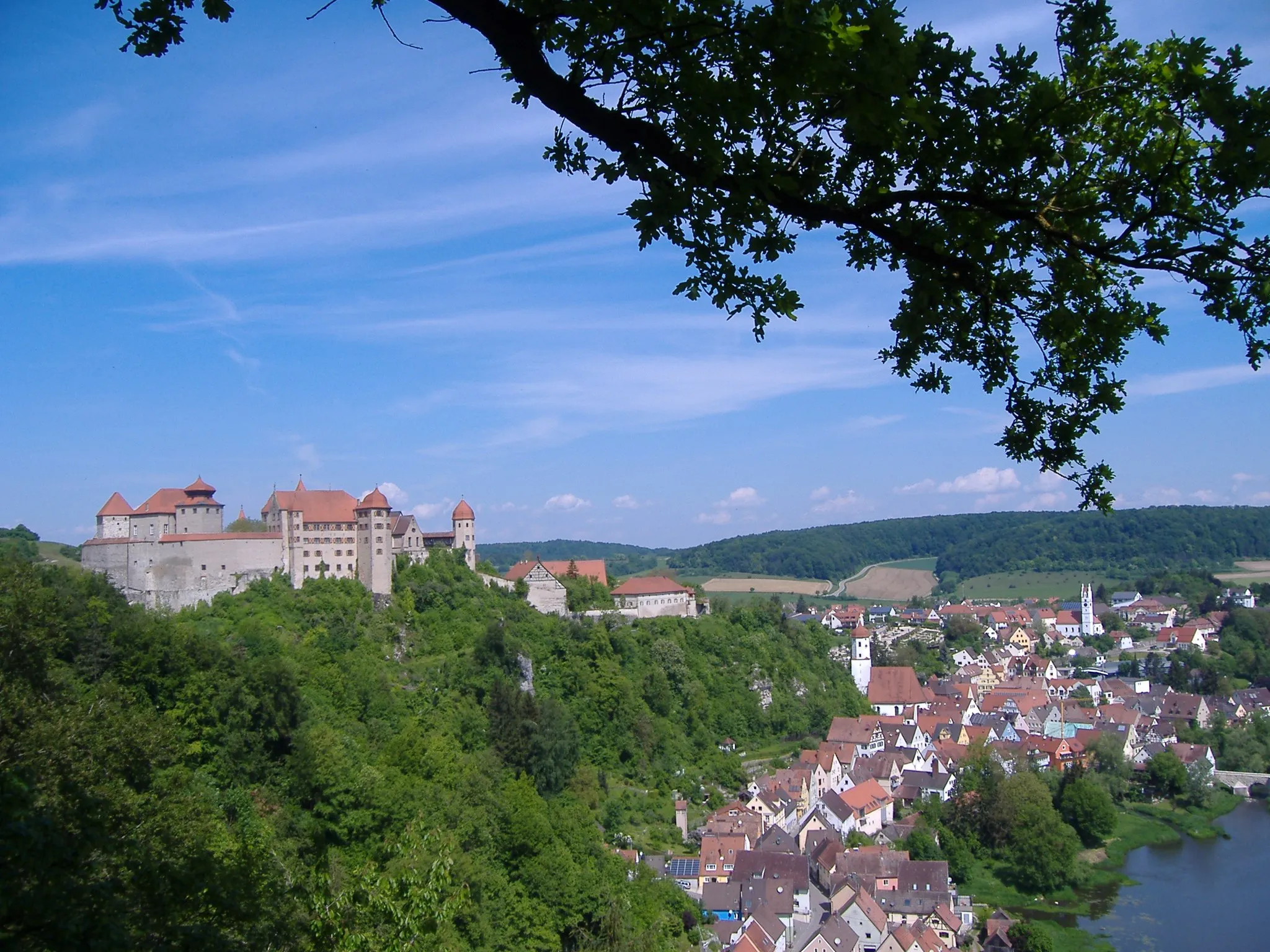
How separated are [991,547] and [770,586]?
34746 millimetres

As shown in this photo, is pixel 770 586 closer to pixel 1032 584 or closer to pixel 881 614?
pixel 881 614

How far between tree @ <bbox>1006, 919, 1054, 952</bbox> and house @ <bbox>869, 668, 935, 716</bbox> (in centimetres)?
3020

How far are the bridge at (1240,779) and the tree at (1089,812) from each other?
30.0 ft

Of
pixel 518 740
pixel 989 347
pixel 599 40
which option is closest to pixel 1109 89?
pixel 989 347

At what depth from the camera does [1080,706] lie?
56250 mm

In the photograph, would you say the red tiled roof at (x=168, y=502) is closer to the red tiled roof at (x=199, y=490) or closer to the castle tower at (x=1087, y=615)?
the red tiled roof at (x=199, y=490)

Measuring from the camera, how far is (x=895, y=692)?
56.8 metres

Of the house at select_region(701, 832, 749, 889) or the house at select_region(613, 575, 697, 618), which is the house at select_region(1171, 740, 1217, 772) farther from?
the house at select_region(701, 832, 749, 889)

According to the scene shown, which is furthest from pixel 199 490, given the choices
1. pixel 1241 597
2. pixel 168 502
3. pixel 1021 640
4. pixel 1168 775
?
pixel 1241 597

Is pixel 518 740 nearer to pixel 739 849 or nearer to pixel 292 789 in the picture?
pixel 739 849

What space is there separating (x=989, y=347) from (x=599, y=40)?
4.72ft

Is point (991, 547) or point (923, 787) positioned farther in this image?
point (991, 547)

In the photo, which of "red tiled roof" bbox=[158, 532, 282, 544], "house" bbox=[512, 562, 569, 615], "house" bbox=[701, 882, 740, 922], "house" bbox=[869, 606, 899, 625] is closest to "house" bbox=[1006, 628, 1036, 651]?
"house" bbox=[869, 606, 899, 625]

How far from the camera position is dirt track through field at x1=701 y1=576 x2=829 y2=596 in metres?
116
